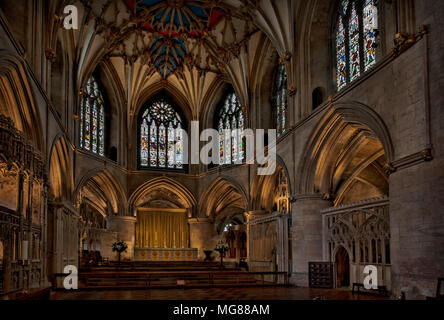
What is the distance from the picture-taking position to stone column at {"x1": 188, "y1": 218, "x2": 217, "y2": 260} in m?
29.8

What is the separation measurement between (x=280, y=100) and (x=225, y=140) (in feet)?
20.4

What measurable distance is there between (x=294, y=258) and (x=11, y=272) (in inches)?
429

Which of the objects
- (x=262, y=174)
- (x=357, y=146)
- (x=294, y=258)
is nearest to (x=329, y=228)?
(x=294, y=258)

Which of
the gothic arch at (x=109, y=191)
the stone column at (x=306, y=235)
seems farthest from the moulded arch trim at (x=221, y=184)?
the stone column at (x=306, y=235)

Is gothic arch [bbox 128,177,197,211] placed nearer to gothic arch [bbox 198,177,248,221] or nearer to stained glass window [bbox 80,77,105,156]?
gothic arch [bbox 198,177,248,221]

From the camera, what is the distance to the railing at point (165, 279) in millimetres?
18078

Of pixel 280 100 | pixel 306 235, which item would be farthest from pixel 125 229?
pixel 306 235

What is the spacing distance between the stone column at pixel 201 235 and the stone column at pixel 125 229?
379cm

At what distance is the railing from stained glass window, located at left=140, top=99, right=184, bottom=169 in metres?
10.4

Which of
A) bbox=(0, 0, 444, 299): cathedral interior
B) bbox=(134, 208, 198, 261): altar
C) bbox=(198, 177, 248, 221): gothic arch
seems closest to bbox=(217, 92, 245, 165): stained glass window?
bbox=(0, 0, 444, 299): cathedral interior

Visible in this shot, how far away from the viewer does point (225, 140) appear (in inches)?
1133

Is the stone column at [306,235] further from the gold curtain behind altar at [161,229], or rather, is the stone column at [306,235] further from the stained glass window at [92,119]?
the gold curtain behind altar at [161,229]

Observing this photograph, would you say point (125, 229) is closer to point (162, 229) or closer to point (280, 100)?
point (162, 229)
